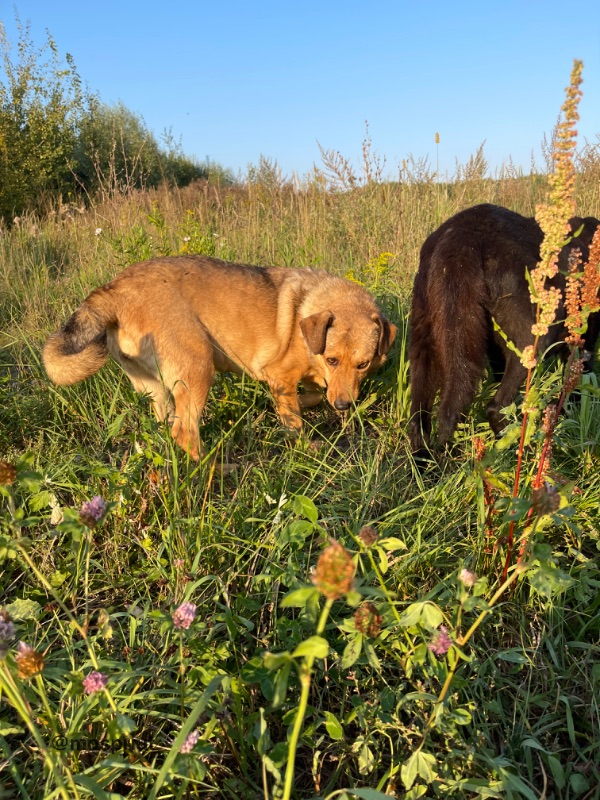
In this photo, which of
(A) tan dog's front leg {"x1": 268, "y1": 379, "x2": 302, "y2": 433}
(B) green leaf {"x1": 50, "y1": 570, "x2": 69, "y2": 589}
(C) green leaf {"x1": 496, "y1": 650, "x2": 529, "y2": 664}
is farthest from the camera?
(A) tan dog's front leg {"x1": 268, "y1": 379, "x2": 302, "y2": 433}

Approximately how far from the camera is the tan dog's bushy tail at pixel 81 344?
2.86m

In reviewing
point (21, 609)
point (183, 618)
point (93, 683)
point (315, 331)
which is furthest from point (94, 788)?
point (315, 331)

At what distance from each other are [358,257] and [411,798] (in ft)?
17.9

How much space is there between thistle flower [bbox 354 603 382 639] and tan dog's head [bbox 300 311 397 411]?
2.51m

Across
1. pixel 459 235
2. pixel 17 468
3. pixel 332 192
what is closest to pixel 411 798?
pixel 17 468

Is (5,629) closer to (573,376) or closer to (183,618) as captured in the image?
(183,618)

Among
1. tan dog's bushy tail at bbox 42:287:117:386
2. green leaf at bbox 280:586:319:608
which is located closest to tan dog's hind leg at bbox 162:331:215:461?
tan dog's bushy tail at bbox 42:287:117:386

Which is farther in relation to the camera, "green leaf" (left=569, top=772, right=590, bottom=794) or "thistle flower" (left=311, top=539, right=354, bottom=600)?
"green leaf" (left=569, top=772, right=590, bottom=794)

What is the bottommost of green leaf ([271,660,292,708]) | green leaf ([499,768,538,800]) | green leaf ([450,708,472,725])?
green leaf ([499,768,538,800])

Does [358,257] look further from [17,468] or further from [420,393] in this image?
[17,468]

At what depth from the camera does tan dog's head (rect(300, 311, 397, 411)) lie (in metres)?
3.68

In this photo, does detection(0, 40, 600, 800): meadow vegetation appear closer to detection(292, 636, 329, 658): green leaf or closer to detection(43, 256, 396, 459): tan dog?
detection(292, 636, 329, 658): green leaf

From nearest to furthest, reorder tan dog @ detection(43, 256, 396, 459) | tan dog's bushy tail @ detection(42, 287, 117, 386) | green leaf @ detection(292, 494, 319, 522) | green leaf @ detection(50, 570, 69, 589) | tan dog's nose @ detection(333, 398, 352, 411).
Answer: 1. green leaf @ detection(292, 494, 319, 522)
2. green leaf @ detection(50, 570, 69, 589)
3. tan dog's bushy tail @ detection(42, 287, 117, 386)
4. tan dog @ detection(43, 256, 396, 459)
5. tan dog's nose @ detection(333, 398, 352, 411)

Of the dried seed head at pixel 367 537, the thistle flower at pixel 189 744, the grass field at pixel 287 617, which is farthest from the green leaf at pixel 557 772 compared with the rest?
the thistle flower at pixel 189 744
